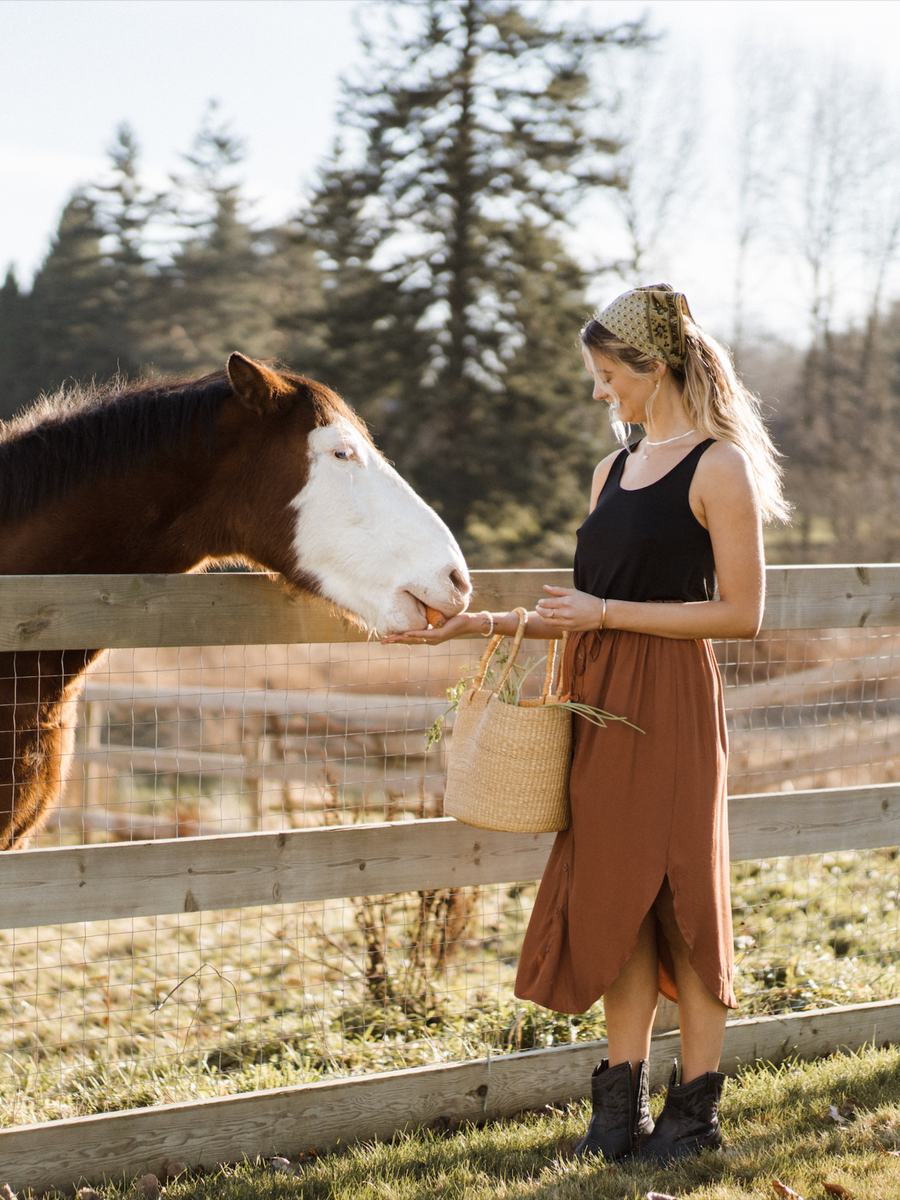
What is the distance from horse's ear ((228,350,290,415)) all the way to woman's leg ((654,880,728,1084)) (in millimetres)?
1755

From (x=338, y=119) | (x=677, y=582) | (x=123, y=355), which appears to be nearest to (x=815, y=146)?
(x=338, y=119)

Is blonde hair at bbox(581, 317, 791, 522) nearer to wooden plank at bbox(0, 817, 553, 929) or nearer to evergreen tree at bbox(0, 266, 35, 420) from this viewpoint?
wooden plank at bbox(0, 817, 553, 929)

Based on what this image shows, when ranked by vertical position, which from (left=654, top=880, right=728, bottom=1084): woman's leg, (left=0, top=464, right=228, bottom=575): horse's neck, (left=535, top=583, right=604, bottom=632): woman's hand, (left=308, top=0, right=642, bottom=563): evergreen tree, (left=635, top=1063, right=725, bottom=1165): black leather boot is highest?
(left=308, top=0, right=642, bottom=563): evergreen tree

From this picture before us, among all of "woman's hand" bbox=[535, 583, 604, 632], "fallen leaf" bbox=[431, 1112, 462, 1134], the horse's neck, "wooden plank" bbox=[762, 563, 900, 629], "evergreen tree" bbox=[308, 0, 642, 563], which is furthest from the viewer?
"evergreen tree" bbox=[308, 0, 642, 563]

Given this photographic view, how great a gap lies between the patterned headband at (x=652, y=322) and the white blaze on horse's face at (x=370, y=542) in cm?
72

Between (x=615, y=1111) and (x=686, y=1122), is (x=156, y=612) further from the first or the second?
(x=686, y=1122)

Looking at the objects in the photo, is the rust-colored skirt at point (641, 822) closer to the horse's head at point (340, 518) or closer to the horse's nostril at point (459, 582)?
the horse's nostril at point (459, 582)

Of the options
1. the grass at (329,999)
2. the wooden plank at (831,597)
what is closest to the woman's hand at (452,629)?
the grass at (329,999)

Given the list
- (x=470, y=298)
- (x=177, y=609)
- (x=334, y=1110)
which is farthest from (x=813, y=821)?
(x=470, y=298)

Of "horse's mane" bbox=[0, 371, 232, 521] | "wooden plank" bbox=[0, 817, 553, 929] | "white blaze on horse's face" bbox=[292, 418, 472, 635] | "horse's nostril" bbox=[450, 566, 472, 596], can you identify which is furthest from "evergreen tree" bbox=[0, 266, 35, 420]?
"horse's nostril" bbox=[450, 566, 472, 596]

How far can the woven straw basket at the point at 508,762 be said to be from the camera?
243 centimetres

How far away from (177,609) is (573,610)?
109 cm

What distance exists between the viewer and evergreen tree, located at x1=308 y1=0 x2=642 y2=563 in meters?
17.8

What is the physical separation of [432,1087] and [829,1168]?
114cm
